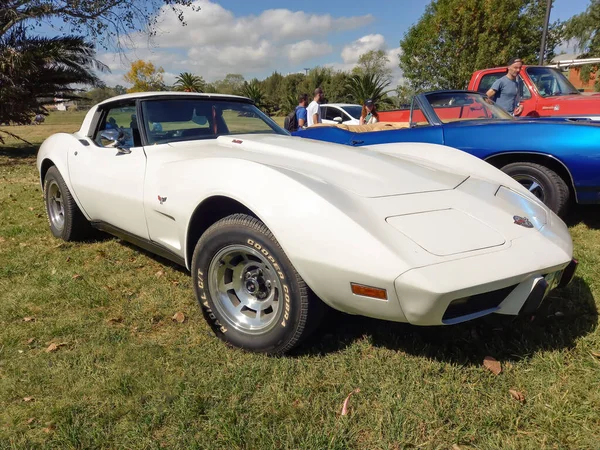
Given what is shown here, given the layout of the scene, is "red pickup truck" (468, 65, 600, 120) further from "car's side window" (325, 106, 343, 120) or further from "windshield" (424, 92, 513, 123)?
"car's side window" (325, 106, 343, 120)

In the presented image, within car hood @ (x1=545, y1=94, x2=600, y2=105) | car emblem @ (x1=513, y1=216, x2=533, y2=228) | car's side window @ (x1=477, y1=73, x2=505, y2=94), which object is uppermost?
car's side window @ (x1=477, y1=73, x2=505, y2=94)

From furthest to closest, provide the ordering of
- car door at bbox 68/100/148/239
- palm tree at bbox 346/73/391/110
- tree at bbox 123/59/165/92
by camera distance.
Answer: tree at bbox 123/59/165/92, palm tree at bbox 346/73/391/110, car door at bbox 68/100/148/239

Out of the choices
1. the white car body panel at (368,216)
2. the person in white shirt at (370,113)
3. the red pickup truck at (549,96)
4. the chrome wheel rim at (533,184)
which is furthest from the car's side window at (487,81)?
the white car body panel at (368,216)

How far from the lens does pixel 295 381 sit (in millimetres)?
2035

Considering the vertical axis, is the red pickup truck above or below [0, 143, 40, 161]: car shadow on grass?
above

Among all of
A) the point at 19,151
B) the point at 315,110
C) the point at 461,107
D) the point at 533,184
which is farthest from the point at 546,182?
the point at 19,151

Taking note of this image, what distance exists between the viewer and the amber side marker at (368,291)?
1.74m

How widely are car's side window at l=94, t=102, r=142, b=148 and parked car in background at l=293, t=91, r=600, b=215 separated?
2278mm

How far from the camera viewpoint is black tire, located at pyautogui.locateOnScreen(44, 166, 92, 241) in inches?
154

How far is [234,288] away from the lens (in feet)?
7.75

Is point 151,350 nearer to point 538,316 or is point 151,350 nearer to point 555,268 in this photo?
point 555,268

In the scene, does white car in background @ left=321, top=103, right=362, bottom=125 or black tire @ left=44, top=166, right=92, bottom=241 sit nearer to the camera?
black tire @ left=44, top=166, right=92, bottom=241

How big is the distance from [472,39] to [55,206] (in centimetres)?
2115

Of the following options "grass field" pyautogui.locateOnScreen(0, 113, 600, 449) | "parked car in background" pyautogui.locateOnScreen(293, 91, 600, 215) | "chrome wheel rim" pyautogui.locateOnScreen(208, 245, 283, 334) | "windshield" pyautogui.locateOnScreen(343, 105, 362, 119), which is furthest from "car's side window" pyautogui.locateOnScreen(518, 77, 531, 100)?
"windshield" pyautogui.locateOnScreen(343, 105, 362, 119)
